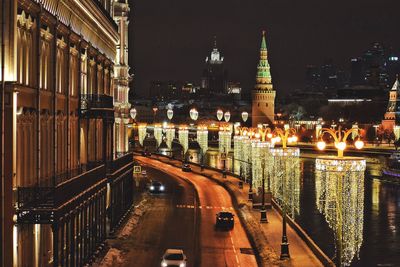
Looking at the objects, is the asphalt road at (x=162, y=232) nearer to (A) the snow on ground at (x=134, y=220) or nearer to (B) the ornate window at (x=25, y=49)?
(A) the snow on ground at (x=134, y=220)

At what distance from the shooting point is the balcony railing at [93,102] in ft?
121

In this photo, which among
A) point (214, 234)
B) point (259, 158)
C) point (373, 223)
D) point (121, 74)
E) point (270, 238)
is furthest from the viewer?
point (259, 158)

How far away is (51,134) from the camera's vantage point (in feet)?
97.5

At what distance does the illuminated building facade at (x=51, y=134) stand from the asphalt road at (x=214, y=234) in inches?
208

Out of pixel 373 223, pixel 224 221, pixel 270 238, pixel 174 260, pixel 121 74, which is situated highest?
pixel 121 74

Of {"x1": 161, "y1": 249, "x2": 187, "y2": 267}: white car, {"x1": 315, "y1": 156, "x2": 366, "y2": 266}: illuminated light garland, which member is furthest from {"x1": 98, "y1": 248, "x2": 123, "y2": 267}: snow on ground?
{"x1": 315, "y1": 156, "x2": 366, "y2": 266}: illuminated light garland

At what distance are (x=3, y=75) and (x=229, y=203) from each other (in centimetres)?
4223

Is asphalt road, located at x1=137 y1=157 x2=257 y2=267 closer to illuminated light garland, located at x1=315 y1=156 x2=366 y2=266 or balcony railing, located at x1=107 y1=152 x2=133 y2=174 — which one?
balcony railing, located at x1=107 y1=152 x2=133 y2=174

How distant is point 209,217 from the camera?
53.3 m

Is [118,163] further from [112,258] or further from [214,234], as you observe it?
[112,258]

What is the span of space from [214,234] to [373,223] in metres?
20.6

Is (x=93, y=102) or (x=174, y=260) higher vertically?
(x=93, y=102)

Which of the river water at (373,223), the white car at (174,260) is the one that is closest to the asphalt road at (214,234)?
the white car at (174,260)

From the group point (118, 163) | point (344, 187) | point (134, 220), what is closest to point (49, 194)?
point (344, 187)
